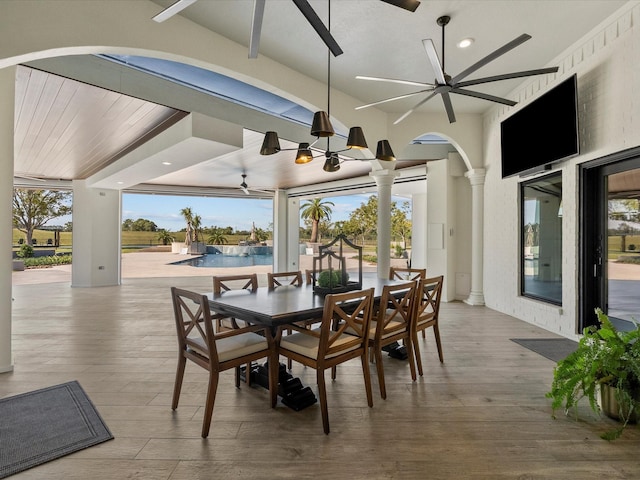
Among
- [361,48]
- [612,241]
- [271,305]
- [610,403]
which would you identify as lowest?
[610,403]

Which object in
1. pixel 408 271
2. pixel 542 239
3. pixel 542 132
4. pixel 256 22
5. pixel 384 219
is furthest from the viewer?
pixel 384 219

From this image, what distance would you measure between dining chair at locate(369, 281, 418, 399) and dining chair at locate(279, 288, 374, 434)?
0.16 metres

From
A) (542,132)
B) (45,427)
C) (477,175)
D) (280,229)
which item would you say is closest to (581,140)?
(542,132)

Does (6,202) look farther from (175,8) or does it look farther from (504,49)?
(504,49)

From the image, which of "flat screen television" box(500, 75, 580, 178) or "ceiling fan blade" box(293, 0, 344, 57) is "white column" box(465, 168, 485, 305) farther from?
"ceiling fan blade" box(293, 0, 344, 57)

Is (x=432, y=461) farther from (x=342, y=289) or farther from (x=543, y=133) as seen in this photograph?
(x=543, y=133)

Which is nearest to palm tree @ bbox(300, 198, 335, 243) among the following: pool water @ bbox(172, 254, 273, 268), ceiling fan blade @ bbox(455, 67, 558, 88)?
pool water @ bbox(172, 254, 273, 268)

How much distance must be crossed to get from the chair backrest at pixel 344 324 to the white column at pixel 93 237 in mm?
8094

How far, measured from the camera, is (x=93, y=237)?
8.32 m

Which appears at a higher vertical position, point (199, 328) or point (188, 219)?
point (188, 219)

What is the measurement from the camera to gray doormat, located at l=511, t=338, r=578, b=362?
3512mm

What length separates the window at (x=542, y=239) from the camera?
439cm

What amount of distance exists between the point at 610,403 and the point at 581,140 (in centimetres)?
288

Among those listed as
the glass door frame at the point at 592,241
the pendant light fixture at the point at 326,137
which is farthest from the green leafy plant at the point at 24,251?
the glass door frame at the point at 592,241
